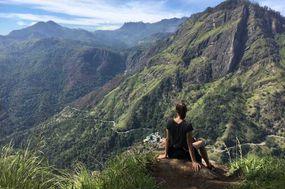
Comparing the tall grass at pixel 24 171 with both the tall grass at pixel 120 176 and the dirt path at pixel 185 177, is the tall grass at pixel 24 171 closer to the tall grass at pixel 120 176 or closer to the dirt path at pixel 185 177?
the tall grass at pixel 120 176

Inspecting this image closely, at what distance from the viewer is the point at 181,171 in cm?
1498

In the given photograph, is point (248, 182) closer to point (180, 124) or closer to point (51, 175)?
point (180, 124)

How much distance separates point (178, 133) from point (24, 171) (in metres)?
6.71

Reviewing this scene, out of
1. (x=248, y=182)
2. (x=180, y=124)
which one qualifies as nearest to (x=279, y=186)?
(x=248, y=182)

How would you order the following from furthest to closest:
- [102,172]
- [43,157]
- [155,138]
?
1. [155,138]
2. [102,172]
3. [43,157]

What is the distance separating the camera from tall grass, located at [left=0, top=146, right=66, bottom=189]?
33.6ft

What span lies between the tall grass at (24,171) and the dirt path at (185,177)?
3754mm

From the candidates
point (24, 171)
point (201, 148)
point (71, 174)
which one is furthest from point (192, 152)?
point (24, 171)

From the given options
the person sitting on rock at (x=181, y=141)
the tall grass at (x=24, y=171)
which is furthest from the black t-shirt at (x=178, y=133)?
the tall grass at (x=24, y=171)

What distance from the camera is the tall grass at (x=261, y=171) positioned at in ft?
41.1

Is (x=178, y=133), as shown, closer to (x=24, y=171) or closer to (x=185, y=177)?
(x=185, y=177)

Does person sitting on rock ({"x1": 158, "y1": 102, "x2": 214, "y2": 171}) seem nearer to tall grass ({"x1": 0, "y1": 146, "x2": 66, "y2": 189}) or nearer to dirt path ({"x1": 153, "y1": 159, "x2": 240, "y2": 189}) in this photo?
dirt path ({"x1": 153, "y1": 159, "x2": 240, "y2": 189})

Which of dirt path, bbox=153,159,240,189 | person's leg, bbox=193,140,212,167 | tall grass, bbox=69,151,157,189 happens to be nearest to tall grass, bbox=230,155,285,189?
dirt path, bbox=153,159,240,189

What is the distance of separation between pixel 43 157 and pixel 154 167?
4566 millimetres
